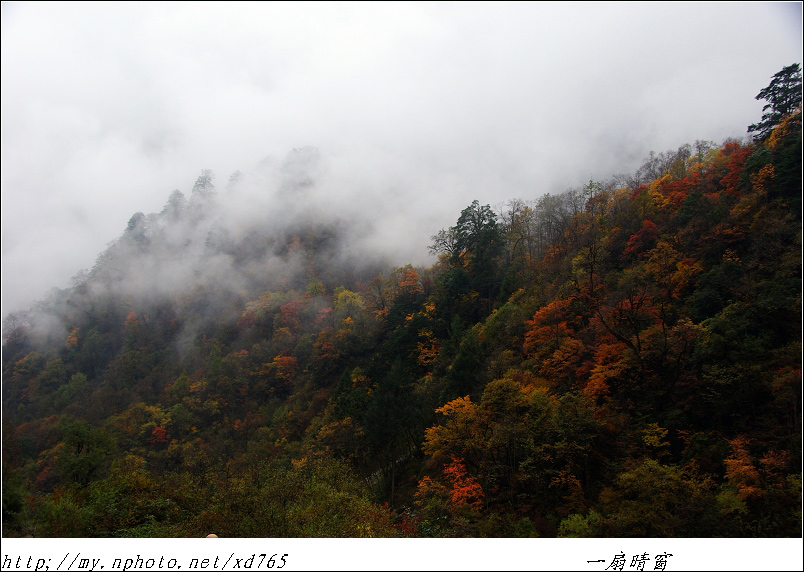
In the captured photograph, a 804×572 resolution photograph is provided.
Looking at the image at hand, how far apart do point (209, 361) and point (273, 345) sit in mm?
12117

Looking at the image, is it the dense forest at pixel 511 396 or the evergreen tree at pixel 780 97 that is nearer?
the dense forest at pixel 511 396

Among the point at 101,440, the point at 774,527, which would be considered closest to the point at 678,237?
the point at 774,527

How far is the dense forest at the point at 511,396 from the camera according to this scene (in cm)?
1464

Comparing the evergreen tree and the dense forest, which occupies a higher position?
A: the evergreen tree

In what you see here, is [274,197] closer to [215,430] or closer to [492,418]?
[215,430]

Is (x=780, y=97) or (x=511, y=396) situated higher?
(x=780, y=97)

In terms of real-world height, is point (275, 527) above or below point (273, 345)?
below

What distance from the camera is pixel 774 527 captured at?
13.3 meters

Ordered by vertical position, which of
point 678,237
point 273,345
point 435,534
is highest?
point 678,237

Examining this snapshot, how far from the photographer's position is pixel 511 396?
69.7ft

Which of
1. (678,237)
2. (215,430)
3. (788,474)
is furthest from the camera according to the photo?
(215,430)

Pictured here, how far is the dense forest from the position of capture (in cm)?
1464

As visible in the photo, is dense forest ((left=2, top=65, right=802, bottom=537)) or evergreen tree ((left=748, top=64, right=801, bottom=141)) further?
evergreen tree ((left=748, top=64, right=801, bottom=141))

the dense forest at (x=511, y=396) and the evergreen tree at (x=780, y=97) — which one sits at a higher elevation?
the evergreen tree at (x=780, y=97)
